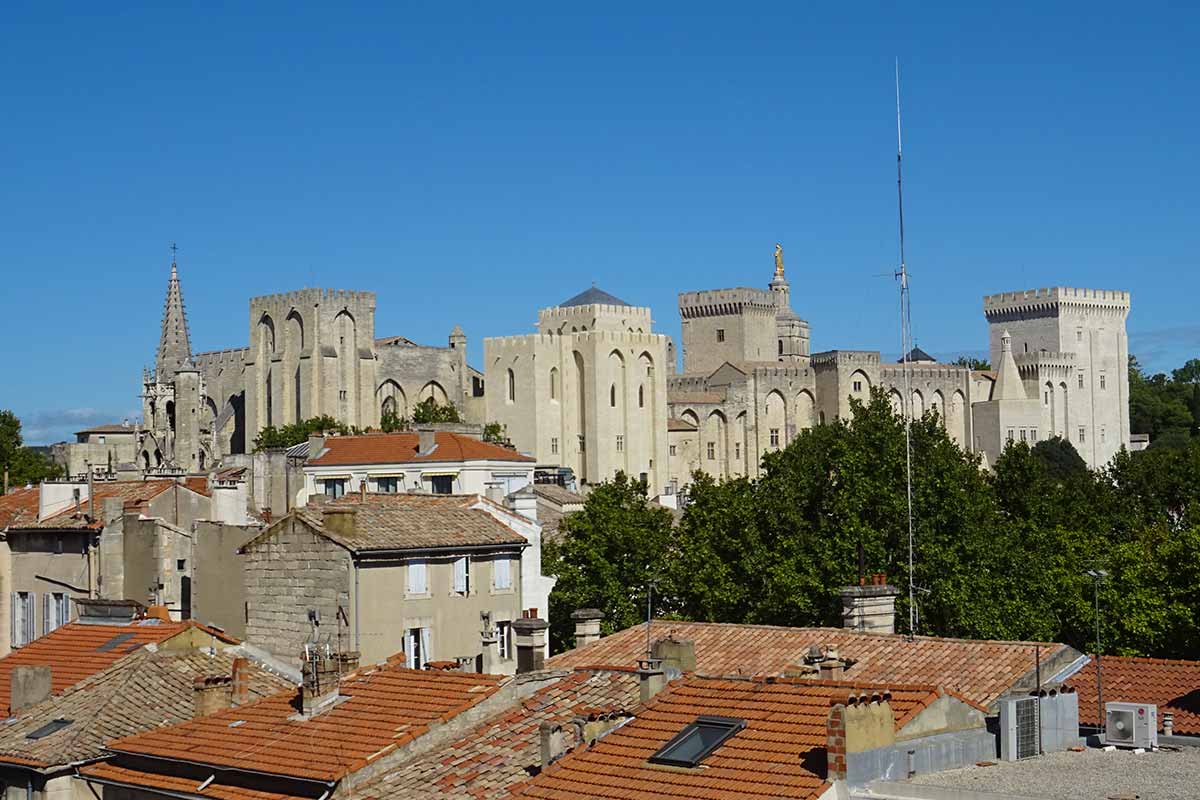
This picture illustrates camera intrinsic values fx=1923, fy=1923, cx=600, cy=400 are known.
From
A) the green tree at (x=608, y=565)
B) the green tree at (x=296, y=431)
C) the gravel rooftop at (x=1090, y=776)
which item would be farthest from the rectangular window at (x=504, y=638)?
the green tree at (x=296, y=431)

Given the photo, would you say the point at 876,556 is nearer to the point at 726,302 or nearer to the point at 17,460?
the point at 17,460

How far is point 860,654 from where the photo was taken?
66.0 ft

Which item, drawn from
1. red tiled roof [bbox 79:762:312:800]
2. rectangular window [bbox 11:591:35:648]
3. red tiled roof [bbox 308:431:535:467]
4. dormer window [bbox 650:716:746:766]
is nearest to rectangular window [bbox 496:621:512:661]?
rectangular window [bbox 11:591:35:648]

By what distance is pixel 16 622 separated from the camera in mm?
31391

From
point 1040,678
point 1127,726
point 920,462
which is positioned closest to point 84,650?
point 1040,678

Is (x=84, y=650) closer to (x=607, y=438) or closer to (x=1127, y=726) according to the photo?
(x=1127, y=726)

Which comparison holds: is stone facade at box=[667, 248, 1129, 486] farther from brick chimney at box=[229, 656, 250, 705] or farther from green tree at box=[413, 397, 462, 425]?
brick chimney at box=[229, 656, 250, 705]

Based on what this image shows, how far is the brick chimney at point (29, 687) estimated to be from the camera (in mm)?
20750

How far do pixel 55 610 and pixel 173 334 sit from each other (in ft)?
261

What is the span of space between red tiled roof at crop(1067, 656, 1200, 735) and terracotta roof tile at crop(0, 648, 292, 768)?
8807mm

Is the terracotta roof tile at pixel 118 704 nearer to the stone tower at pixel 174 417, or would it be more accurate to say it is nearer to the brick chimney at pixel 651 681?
the brick chimney at pixel 651 681

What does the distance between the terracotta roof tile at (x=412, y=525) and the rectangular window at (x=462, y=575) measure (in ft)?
0.76

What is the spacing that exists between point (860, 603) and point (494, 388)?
257 ft

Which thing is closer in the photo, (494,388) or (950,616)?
(950,616)
